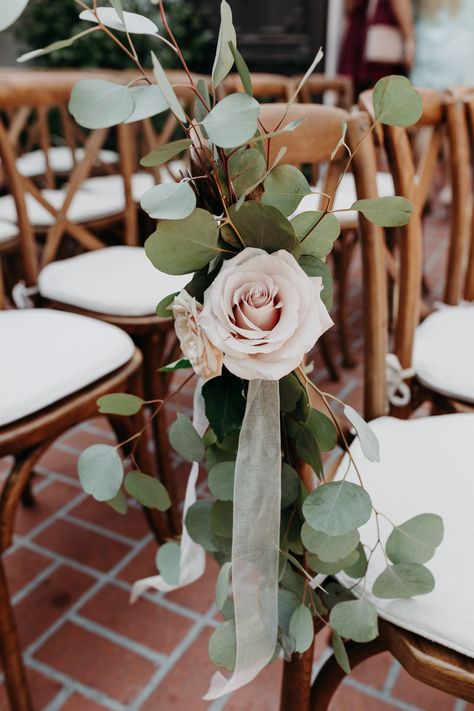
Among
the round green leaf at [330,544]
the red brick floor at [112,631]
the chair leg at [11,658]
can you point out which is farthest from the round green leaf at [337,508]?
the red brick floor at [112,631]

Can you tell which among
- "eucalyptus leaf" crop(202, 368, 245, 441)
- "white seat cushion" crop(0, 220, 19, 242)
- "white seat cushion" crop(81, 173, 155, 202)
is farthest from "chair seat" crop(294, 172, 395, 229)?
"eucalyptus leaf" crop(202, 368, 245, 441)

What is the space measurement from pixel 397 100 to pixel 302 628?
0.47 metres

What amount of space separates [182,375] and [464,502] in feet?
5.52

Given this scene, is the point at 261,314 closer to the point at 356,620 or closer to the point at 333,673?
the point at 356,620

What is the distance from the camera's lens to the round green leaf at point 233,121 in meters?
0.43

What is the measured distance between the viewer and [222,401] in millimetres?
542

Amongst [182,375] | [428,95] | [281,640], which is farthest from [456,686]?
[182,375]

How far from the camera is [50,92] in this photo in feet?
4.87

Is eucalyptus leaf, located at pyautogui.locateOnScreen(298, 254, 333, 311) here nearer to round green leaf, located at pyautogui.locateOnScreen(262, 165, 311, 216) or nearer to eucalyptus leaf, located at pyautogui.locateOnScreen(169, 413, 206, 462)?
round green leaf, located at pyautogui.locateOnScreen(262, 165, 311, 216)

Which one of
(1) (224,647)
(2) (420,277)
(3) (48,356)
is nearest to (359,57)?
(2) (420,277)

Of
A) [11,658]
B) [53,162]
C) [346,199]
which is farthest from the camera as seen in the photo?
[53,162]

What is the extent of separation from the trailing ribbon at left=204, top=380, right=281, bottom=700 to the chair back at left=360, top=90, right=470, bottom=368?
590mm

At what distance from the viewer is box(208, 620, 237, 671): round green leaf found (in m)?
0.61

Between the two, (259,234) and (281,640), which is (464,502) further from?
(259,234)
